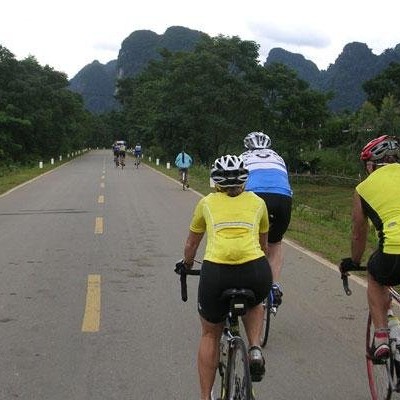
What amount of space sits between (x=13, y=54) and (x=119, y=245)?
162 feet

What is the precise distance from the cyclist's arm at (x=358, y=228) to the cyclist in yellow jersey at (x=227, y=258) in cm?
64

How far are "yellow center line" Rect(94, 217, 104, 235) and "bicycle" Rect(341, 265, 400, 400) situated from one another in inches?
346

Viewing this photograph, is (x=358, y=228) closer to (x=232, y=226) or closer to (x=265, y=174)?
(x=232, y=226)

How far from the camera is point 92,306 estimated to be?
265 inches

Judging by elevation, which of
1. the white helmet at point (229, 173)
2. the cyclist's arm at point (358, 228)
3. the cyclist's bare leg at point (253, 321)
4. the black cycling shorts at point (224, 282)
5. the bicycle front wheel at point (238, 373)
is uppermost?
the white helmet at point (229, 173)

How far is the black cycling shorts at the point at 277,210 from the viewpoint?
5.60 m

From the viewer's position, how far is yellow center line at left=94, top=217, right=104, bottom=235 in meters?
12.4

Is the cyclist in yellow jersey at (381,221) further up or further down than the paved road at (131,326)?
further up

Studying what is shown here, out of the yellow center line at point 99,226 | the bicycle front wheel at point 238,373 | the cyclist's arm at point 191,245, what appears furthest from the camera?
the yellow center line at point 99,226

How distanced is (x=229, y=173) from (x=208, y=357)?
116 centimetres

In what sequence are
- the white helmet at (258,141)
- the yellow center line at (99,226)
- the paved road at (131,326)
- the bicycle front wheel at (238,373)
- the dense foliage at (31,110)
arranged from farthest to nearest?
the dense foliage at (31,110) → the yellow center line at (99,226) → the white helmet at (258,141) → the paved road at (131,326) → the bicycle front wheel at (238,373)

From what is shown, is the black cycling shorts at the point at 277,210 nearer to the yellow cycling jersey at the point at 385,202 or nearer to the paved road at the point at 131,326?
the paved road at the point at 131,326

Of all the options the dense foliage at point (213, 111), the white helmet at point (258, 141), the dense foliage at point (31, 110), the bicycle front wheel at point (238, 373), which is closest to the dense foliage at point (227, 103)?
the dense foliage at point (213, 111)

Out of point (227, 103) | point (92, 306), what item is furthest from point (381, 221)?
point (227, 103)
